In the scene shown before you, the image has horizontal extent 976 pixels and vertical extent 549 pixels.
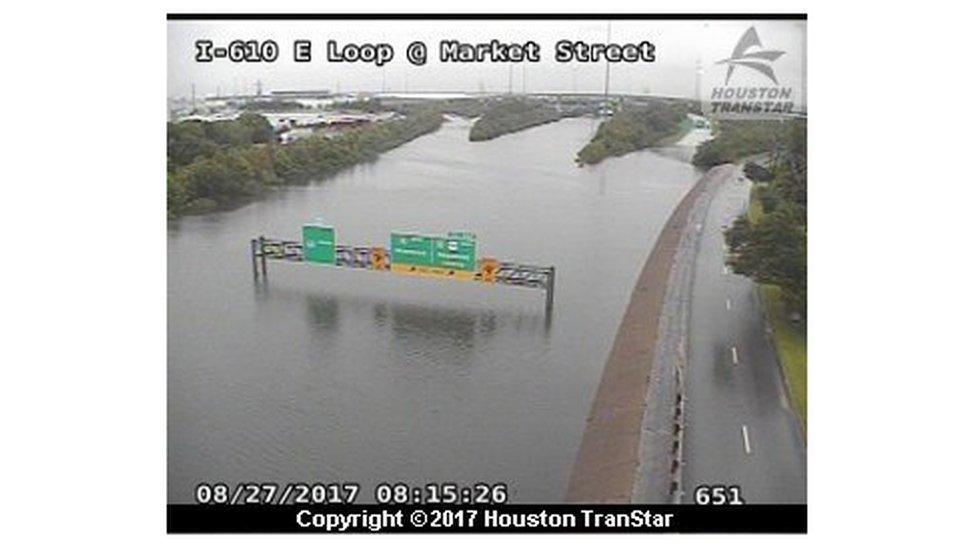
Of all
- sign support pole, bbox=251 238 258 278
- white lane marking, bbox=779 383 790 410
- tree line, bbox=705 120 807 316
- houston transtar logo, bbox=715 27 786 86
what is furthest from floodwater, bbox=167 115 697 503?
white lane marking, bbox=779 383 790 410

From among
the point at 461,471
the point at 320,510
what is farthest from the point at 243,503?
the point at 461,471

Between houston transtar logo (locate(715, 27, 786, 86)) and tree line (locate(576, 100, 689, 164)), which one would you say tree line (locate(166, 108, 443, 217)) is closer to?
tree line (locate(576, 100, 689, 164))

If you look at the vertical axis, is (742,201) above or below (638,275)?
above

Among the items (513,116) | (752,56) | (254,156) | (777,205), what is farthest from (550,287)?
(254,156)

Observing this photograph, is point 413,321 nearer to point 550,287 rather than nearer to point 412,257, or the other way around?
point 412,257

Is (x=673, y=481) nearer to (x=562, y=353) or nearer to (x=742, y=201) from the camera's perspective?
(x=562, y=353)

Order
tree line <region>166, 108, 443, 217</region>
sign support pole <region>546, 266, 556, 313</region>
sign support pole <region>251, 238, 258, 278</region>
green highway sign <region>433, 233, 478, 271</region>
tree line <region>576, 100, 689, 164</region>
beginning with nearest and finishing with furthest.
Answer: tree line <region>576, 100, 689, 164</region> → tree line <region>166, 108, 443, 217</region> → green highway sign <region>433, 233, 478, 271</region> → sign support pole <region>546, 266, 556, 313</region> → sign support pole <region>251, 238, 258, 278</region>
